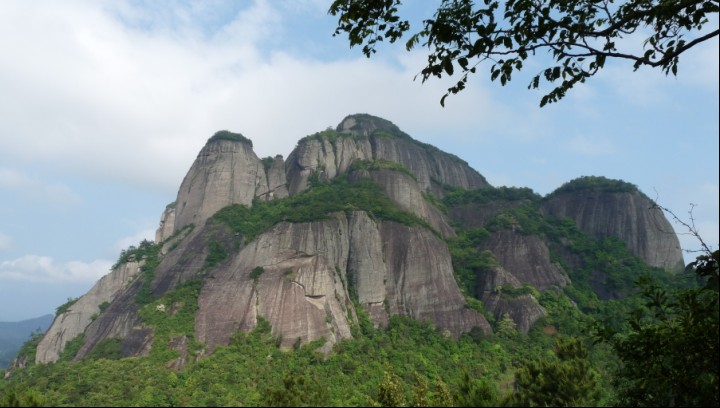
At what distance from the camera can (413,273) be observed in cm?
5881

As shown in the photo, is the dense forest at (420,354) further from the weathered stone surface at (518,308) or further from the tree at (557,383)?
the weathered stone surface at (518,308)

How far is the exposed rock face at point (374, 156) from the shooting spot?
8188 cm

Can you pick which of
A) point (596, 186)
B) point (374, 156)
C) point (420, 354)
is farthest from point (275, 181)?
point (596, 186)

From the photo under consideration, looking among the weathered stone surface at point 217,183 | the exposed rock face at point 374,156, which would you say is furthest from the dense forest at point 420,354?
the exposed rock face at point 374,156

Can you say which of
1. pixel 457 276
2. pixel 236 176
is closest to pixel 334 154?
pixel 236 176

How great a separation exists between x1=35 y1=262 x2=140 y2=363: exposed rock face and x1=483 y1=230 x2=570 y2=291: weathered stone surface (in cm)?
4778

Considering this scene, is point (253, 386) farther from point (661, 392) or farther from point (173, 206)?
point (173, 206)

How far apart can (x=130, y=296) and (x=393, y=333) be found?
1157 inches

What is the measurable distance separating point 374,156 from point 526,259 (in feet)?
112

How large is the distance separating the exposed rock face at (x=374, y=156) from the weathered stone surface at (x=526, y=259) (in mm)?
23914

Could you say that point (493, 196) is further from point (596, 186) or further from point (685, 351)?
point (685, 351)

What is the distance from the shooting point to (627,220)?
3088 inches

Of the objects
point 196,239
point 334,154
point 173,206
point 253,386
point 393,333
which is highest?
point 334,154

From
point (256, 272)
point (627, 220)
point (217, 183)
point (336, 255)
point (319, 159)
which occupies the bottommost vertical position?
point (256, 272)
